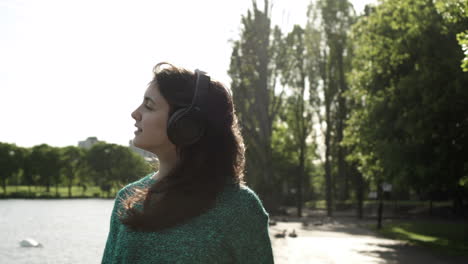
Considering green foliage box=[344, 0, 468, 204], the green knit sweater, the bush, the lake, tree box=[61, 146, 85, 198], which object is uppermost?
tree box=[61, 146, 85, 198]

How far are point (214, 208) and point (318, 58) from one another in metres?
44.0

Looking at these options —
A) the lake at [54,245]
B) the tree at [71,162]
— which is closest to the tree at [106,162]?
the tree at [71,162]

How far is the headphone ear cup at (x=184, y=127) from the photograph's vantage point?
206 cm

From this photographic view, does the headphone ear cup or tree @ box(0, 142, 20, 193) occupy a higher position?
tree @ box(0, 142, 20, 193)

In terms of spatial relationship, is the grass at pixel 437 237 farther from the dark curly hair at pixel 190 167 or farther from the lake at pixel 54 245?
the dark curly hair at pixel 190 167

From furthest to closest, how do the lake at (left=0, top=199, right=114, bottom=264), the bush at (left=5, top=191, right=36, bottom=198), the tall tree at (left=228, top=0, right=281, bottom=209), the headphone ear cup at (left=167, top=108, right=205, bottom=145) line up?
1. the bush at (left=5, top=191, right=36, bottom=198)
2. the tall tree at (left=228, top=0, right=281, bottom=209)
3. the lake at (left=0, top=199, right=114, bottom=264)
4. the headphone ear cup at (left=167, top=108, right=205, bottom=145)

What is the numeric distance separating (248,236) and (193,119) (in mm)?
455

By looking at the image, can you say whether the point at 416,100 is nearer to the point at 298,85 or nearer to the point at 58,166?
the point at 298,85

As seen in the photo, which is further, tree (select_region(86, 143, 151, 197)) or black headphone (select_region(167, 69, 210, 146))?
tree (select_region(86, 143, 151, 197))

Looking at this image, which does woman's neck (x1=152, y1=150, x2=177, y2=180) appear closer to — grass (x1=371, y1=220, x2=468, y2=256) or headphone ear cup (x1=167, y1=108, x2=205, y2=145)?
headphone ear cup (x1=167, y1=108, x2=205, y2=145)

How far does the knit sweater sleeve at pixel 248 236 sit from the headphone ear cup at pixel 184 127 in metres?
0.31

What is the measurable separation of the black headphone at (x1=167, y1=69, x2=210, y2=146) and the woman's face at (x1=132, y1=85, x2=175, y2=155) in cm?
5

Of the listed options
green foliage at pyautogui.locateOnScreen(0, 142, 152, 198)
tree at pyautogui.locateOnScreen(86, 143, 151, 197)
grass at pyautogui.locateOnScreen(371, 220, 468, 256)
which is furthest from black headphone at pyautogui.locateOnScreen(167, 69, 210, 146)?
tree at pyautogui.locateOnScreen(86, 143, 151, 197)

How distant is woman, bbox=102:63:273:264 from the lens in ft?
6.42
